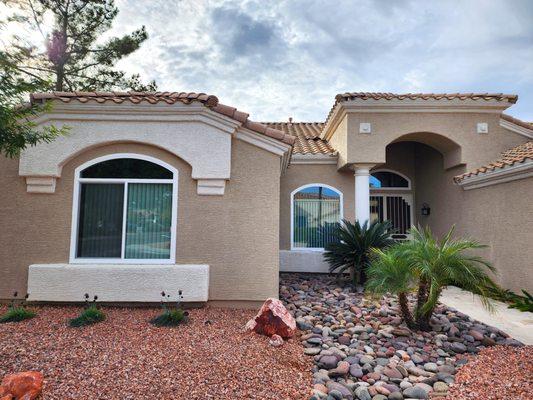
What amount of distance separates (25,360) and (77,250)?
3244 mm

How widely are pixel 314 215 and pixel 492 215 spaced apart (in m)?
6.00

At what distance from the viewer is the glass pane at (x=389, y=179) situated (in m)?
14.4

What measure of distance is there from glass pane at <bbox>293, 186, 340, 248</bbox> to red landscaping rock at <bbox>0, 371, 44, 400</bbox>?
9579mm

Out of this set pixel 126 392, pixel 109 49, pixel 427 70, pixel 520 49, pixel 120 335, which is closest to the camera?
pixel 126 392

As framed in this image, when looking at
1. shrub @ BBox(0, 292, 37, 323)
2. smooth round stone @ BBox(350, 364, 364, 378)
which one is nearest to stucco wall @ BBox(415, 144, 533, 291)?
smooth round stone @ BBox(350, 364, 364, 378)

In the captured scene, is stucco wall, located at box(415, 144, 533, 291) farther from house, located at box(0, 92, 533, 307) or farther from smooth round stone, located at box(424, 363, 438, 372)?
house, located at box(0, 92, 533, 307)

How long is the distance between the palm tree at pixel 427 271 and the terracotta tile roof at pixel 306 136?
6935mm

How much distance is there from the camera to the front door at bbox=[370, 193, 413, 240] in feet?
47.1

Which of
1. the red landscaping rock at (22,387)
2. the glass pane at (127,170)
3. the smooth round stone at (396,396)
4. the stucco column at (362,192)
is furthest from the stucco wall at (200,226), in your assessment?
the stucco column at (362,192)

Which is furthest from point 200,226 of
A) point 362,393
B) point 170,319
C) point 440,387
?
point 440,387

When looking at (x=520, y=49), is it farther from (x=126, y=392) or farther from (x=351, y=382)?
(x=126, y=392)

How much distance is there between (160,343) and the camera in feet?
17.7

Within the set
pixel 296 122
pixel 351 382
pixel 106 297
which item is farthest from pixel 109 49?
pixel 351 382

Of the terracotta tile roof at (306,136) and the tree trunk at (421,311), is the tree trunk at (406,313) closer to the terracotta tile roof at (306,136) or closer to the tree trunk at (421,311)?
the tree trunk at (421,311)
